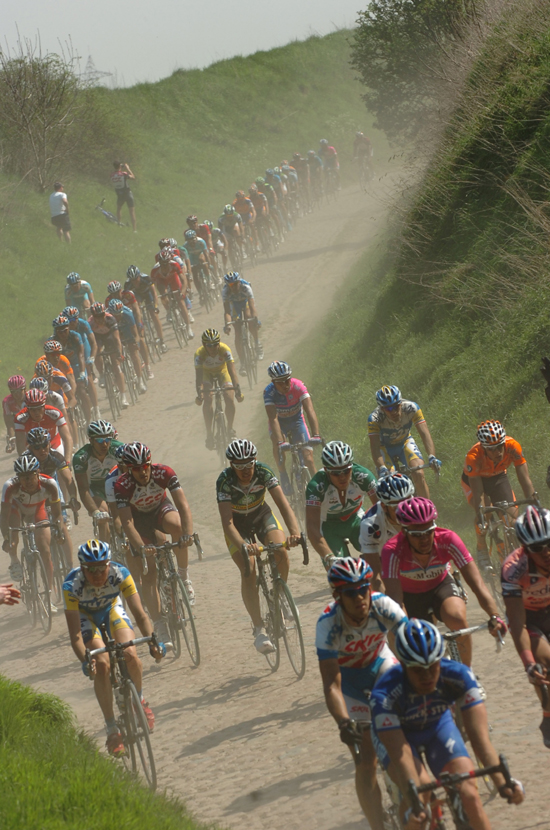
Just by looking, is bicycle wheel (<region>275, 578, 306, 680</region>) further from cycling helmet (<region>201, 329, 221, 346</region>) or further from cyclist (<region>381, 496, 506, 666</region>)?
cycling helmet (<region>201, 329, 221, 346</region>)

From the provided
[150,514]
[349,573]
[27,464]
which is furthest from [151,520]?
[349,573]

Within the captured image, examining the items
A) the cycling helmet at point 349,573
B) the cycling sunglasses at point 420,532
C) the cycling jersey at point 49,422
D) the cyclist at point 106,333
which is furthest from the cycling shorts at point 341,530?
the cyclist at point 106,333

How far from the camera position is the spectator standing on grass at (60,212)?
35.4 m

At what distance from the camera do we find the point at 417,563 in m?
7.09

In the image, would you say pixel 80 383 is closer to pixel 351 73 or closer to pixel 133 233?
pixel 133 233

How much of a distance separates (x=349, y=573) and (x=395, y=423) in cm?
623

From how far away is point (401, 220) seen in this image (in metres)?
23.5

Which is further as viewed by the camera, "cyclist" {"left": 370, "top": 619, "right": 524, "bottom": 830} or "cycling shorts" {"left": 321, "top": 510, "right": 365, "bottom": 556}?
"cycling shorts" {"left": 321, "top": 510, "right": 365, "bottom": 556}

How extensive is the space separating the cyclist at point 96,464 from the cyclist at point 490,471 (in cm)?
481

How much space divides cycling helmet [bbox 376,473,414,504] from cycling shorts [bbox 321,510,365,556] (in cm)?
232

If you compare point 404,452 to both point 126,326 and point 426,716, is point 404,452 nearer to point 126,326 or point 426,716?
point 426,716

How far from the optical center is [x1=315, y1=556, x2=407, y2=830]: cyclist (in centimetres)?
587

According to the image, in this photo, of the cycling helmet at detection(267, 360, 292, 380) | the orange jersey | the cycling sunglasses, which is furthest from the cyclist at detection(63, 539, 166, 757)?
the cycling helmet at detection(267, 360, 292, 380)

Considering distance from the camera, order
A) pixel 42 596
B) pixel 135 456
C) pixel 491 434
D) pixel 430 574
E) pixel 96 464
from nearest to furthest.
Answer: pixel 430 574
pixel 491 434
pixel 135 456
pixel 96 464
pixel 42 596
